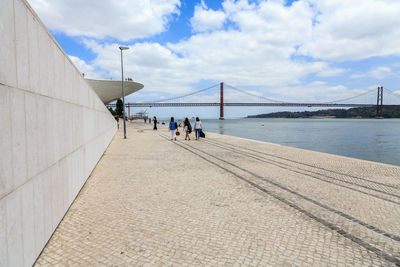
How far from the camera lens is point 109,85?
143 feet

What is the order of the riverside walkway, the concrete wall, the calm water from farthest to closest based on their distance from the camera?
the calm water
the riverside walkway
the concrete wall

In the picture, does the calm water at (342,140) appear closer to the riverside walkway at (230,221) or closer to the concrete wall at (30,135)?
the riverside walkway at (230,221)

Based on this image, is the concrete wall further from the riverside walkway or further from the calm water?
the calm water

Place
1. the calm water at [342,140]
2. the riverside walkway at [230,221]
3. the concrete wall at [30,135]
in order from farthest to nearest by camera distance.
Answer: the calm water at [342,140] < the riverside walkway at [230,221] < the concrete wall at [30,135]

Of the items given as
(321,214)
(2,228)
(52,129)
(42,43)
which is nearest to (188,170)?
(321,214)

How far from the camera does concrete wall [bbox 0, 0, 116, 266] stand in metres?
2.06

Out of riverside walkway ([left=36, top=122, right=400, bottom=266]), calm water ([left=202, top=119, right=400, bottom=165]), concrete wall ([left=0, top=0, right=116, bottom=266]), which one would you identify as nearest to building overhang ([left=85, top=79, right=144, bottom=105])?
calm water ([left=202, top=119, right=400, bottom=165])

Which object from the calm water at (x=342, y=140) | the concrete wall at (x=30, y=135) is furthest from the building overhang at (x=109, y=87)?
the concrete wall at (x=30, y=135)

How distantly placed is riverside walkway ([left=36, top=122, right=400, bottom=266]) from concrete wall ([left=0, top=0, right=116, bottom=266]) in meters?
0.43

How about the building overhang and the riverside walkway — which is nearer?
the riverside walkway

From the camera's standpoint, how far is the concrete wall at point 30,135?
2062mm

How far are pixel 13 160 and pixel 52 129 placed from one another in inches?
43.7

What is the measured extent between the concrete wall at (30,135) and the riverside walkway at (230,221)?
431mm

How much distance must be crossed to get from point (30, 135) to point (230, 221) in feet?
8.38
